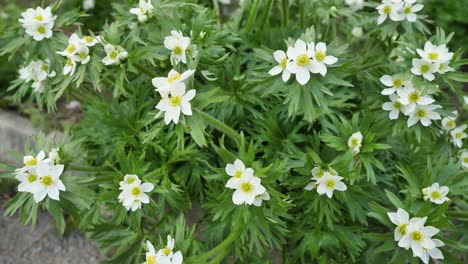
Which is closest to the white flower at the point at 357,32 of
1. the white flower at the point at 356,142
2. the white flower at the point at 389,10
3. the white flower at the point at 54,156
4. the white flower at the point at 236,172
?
the white flower at the point at 389,10

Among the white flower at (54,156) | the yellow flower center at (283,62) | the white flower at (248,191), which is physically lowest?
the white flower at (54,156)

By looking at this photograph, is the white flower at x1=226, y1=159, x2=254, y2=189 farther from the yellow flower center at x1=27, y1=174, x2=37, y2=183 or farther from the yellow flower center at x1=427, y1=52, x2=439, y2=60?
the yellow flower center at x1=427, y1=52, x2=439, y2=60

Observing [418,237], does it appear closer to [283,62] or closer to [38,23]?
A: [283,62]

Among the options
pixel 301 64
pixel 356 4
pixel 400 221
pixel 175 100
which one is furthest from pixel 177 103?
pixel 356 4

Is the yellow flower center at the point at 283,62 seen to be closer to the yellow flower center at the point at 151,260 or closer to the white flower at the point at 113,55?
the white flower at the point at 113,55

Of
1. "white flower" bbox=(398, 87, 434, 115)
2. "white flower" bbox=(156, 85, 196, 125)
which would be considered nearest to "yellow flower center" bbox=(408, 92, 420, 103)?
"white flower" bbox=(398, 87, 434, 115)

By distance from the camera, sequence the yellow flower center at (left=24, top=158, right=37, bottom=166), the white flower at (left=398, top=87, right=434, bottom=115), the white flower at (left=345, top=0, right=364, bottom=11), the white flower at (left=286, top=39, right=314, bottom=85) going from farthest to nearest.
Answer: the white flower at (left=345, top=0, right=364, bottom=11), the white flower at (left=398, top=87, right=434, bottom=115), the yellow flower center at (left=24, top=158, right=37, bottom=166), the white flower at (left=286, top=39, right=314, bottom=85)
